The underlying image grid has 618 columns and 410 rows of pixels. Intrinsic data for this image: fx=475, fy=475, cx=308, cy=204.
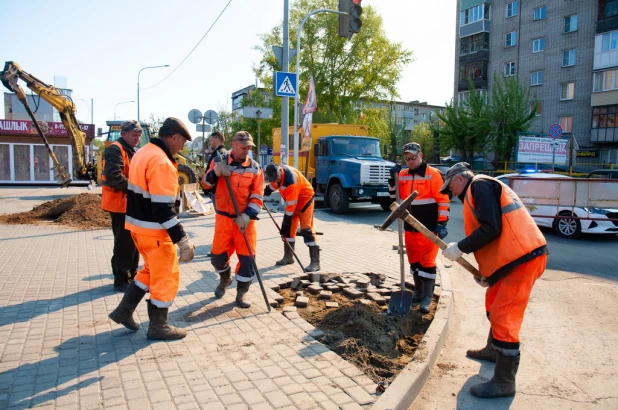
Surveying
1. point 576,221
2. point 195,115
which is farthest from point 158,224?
point 195,115

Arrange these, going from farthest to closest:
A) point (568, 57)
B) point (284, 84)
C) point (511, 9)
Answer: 1. point (511, 9)
2. point (568, 57)
3. point (284, 84)

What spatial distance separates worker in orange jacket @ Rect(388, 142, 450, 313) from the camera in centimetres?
549

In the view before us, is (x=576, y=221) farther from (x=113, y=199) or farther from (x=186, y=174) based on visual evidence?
(x=186, y=174)

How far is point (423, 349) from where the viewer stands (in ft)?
13.3

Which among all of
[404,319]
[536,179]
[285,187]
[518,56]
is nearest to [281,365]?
[404,319]

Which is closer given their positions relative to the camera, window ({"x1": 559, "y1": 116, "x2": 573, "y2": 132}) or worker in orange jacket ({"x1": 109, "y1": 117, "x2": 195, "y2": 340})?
worker in orange jacket ({"x1": 109, "y1": 117, "x2": 195, "y2": 340})

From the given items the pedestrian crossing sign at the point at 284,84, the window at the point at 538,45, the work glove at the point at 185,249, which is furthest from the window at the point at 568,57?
the work glove at the point at 185,249

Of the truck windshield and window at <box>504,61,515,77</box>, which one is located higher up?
window at <box>504,61,515,77</box>

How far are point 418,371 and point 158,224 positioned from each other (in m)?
2.41

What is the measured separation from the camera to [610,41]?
3322 centimetres

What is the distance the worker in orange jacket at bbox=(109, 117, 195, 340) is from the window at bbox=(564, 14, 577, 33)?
40.1 metres

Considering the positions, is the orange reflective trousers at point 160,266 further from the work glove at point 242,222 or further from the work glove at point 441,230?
the work glove at point 441,230

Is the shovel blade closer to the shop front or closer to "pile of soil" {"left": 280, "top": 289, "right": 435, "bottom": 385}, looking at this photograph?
"pile of soil" {"left": 280, "top": 289, "right": 435, "bottom": 385}

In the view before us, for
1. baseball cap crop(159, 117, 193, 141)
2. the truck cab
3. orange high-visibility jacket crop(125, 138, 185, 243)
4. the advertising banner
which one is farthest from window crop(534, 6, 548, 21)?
orange high-visibility jacket crop(125, 138, 185, 243)
